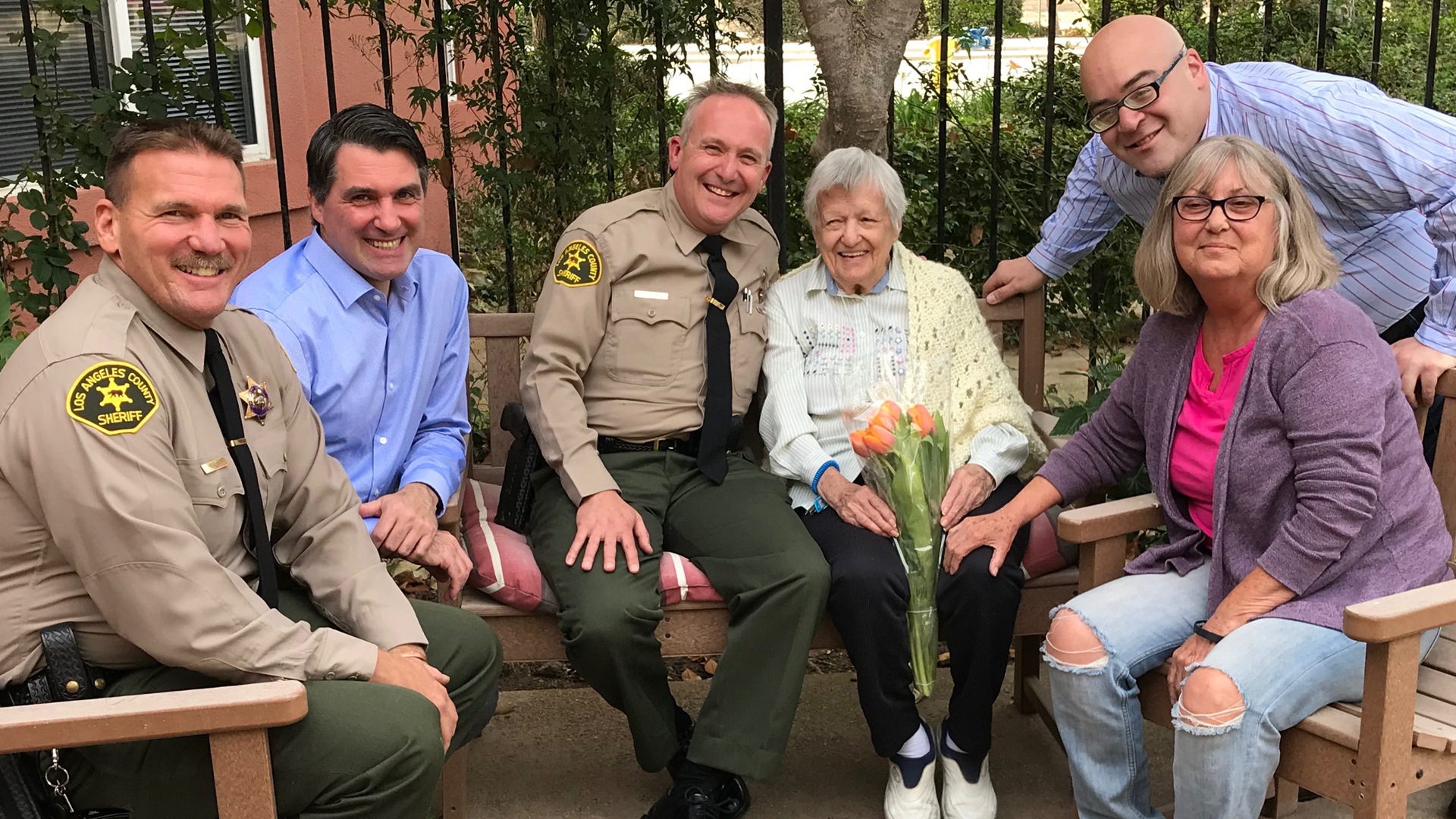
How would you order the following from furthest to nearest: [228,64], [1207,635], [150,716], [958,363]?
[228,64]
[958,363]
[1207,635]
[150,716]

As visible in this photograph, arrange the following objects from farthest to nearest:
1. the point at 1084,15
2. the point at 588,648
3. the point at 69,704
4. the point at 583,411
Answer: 1. the point at 1084,15
2. the point at 583,411
3. the point at 588,648
4. the point at 69,704

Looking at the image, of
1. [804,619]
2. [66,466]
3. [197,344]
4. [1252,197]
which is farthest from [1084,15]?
[66,466]

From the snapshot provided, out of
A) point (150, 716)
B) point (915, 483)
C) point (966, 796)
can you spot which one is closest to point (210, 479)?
point (150, 716)

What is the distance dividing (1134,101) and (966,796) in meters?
1.75

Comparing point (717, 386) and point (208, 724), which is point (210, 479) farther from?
point (717, 386)

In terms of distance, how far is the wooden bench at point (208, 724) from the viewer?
2.17 meters

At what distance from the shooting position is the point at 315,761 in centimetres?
246

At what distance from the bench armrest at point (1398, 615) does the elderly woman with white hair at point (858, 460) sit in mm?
905

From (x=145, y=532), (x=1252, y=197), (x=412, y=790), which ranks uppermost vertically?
(x=1252, y=197)

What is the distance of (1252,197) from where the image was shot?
2889 millimetres

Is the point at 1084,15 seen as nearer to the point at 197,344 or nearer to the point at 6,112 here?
the point at 197,344

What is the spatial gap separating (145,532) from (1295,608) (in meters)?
2.21

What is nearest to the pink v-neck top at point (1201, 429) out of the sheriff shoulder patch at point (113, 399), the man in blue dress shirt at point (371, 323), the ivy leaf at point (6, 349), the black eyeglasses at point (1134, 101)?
the black eyeglasses at point (1134, 101)

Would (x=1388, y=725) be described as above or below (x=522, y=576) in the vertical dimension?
below
